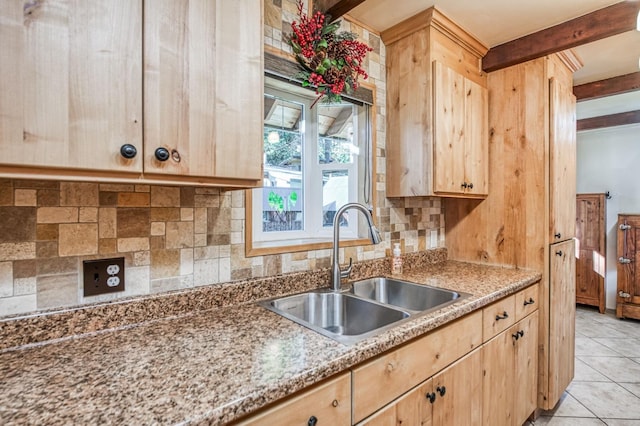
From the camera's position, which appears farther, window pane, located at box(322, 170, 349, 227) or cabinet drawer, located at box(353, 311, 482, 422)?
window pane, located at box(322, 170, 349, 227)

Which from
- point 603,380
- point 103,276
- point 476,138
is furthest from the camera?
point 603,380

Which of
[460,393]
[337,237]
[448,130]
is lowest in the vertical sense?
[460,393]

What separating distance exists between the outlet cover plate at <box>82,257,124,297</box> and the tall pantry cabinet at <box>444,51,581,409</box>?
7.10 ft

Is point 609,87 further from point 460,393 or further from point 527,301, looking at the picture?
point 460,393

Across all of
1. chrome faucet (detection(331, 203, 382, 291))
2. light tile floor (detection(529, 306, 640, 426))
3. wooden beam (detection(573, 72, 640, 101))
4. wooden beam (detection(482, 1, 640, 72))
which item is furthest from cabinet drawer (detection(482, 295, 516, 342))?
wooden beam (detection(573, 72, 640, 101))

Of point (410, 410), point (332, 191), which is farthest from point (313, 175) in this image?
point (410, 410)

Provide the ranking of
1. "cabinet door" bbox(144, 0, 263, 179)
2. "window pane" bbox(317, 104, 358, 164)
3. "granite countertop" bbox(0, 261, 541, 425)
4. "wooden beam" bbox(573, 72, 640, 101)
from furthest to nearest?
"wooden beam" bbox(573, 72, 640, 101) < "window pane" bbox(317, 104, 358, 164) < "cabinet door" bbox(144, 0, 263, 179) < "granite countertop" bbox(0, 261, 541, 425)

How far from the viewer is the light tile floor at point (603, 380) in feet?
6.93

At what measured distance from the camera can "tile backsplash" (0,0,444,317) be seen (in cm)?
97

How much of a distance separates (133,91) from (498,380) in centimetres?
196

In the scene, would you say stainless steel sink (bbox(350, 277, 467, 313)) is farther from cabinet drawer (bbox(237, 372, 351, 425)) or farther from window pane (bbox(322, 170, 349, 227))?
cabinet drawer (bbox(237, 372, 351, 425))

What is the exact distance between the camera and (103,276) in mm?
1085

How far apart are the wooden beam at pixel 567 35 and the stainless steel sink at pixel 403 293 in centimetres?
155

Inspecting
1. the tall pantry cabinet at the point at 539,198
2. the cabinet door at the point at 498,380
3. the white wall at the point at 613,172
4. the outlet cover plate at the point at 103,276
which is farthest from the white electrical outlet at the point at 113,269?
the white wall at the point at 613,172
